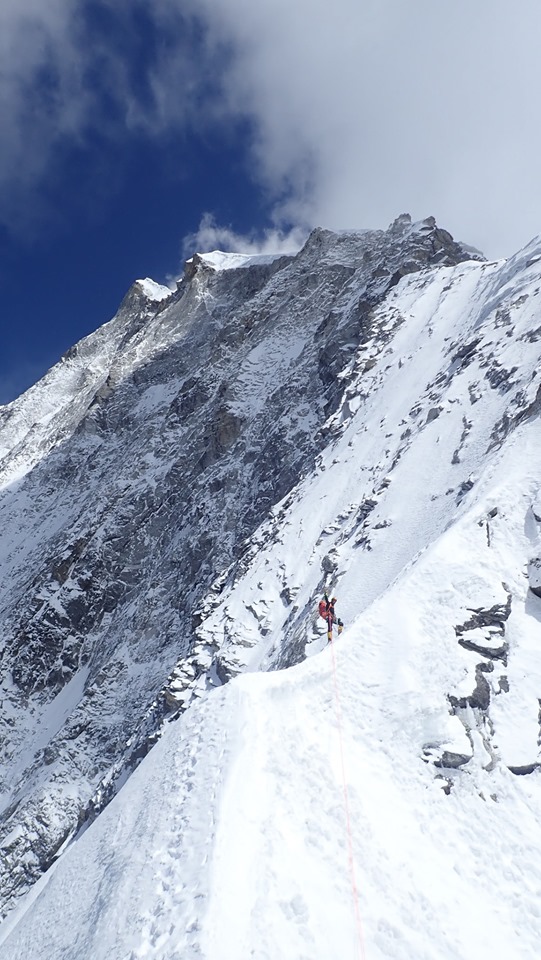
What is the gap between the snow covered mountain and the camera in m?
10.3

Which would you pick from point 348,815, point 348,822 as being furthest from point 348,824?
point 348,815

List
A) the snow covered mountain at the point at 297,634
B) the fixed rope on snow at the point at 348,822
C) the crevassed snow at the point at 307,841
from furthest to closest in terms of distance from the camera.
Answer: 1. the snow covered mountain at the point at 297,634
2. the crevassed snow at the point at 307,841
3. the fixed rope on snow at the point at 348,822

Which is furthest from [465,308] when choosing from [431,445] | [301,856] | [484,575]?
[301,856]

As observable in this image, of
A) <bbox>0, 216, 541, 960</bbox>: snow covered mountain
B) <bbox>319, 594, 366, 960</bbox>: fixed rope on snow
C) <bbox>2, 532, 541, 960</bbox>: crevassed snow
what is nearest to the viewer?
<bbox>319, 594, 366, 960</bbox>: fixed rope on snow

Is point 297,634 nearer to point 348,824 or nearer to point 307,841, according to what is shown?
point 348,824

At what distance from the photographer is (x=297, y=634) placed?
77.8 ft

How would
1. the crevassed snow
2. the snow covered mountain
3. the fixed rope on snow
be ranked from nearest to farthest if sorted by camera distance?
the fixed rope on snow < the crevassed snow < the snow covered mountain

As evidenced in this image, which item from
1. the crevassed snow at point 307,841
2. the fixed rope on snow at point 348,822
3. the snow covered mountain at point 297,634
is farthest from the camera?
the snow covered mountain at point 297,634

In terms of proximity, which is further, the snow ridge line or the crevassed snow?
the crevassed snow

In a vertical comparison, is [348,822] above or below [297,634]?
below

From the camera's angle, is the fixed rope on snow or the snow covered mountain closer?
the fixed rope on snow

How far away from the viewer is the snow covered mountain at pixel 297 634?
10.3 metres

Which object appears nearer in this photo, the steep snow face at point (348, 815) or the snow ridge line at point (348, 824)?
the snow ridge line at point (348, 824)

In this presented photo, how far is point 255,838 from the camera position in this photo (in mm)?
10641
